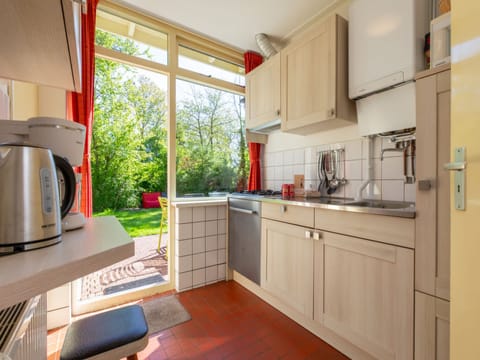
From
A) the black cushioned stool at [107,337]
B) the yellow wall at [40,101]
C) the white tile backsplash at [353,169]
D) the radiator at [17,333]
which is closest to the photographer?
the radiator at [17,333]

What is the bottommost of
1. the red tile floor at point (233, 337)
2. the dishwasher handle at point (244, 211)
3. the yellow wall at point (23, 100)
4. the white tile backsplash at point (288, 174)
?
the red tile floor at point (233, 337)

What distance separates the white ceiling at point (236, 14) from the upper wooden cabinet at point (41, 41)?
1501 millimetres

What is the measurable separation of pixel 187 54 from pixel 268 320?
2590mm

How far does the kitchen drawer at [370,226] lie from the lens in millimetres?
1041

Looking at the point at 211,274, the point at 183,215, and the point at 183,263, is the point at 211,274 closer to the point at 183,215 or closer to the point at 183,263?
the point at 183,263

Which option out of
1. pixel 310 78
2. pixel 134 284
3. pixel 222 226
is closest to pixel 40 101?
pixel 134 284

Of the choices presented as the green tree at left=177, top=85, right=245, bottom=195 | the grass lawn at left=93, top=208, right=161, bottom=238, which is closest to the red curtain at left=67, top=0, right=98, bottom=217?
the grass lawn at left=93, top=208, right=161, bottom=238

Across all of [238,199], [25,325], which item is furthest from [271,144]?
[25,325]

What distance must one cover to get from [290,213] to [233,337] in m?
0.93

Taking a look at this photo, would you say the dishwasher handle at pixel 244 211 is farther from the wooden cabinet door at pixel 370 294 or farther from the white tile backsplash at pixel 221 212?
the wooden cabinet door at pixel 370 294

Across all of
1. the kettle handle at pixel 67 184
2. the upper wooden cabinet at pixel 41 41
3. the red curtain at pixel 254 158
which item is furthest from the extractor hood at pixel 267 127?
the kettle handle at pixel 67 184

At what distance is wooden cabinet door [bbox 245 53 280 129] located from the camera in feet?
6.86

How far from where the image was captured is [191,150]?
2.42 meters

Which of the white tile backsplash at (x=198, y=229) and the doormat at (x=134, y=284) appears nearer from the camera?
the doormat at (x=134, y=284)
